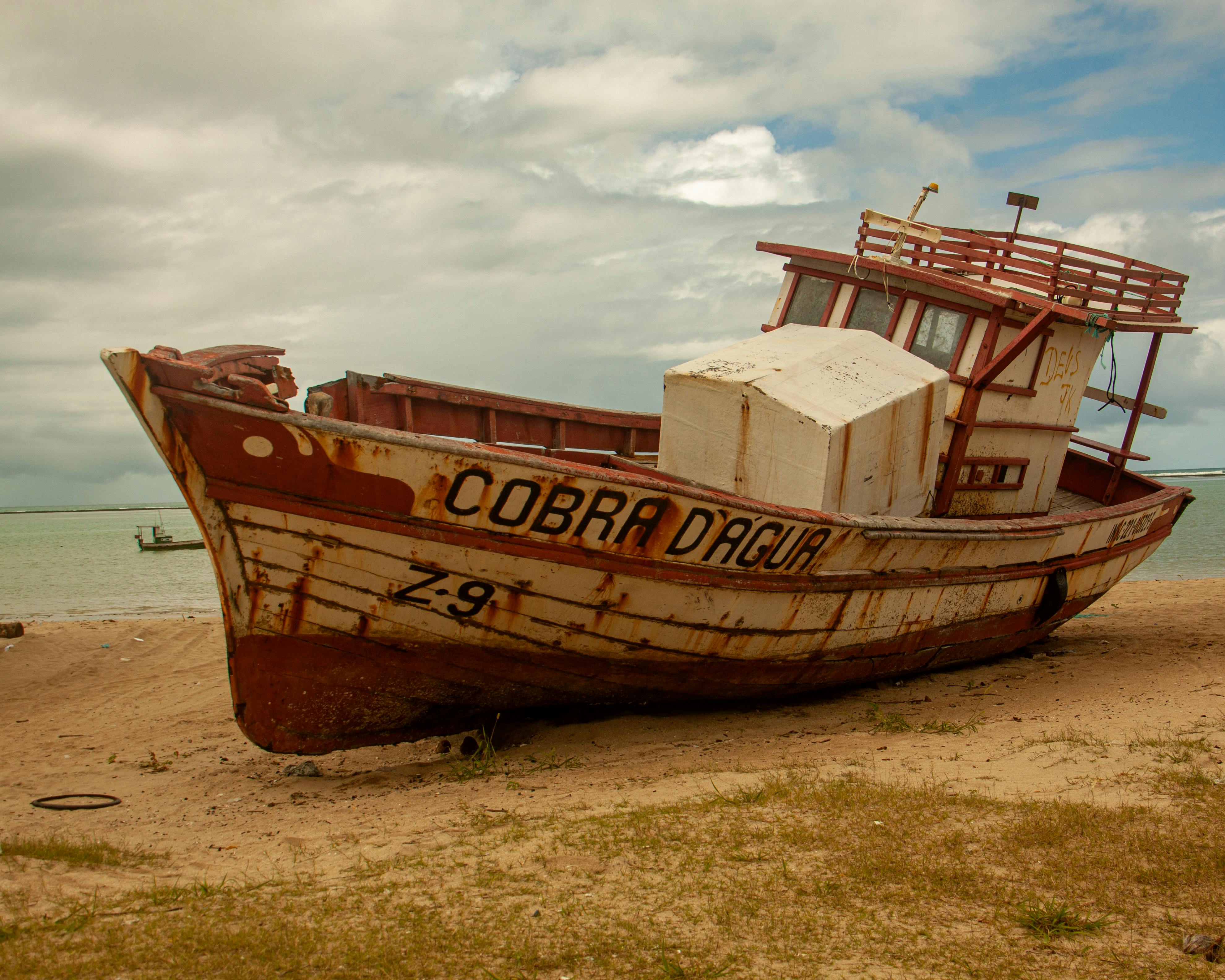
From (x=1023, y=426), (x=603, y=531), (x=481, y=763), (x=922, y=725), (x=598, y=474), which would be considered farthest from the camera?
(x=1023, y=426)

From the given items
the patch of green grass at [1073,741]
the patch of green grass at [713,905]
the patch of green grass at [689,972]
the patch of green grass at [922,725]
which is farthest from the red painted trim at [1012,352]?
the patch of green grass at [689,972]

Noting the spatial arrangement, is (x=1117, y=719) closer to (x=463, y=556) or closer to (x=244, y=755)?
(x=463, y=556)

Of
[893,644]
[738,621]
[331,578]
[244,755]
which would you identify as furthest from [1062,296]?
[244,755]

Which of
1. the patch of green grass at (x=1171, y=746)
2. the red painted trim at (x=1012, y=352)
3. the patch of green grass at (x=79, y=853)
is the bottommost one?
the patch of green grass at (x=79, y=853)

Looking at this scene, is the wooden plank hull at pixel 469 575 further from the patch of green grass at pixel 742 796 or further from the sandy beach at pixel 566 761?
the patch of green grass at pixel 742 796

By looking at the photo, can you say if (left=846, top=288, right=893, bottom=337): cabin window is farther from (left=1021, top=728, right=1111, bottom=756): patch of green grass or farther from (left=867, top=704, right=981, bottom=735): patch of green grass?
(left=1021, top=728, right=1111, bottom=756): patch of green grass

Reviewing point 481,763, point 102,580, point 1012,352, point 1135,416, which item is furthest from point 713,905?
point 102,580

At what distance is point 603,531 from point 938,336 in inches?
179

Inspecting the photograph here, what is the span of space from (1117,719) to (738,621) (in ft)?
8.20

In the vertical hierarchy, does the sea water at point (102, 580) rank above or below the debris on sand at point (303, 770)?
below

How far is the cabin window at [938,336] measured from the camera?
7.98 m

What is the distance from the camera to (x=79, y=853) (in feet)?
13.1

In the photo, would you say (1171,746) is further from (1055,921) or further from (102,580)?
(102,580)

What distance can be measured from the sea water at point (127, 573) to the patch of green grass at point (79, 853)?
8.99 metres
